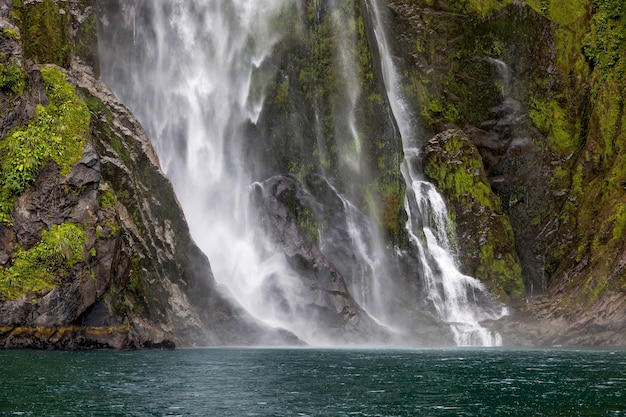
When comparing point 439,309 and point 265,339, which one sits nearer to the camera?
point 265,339

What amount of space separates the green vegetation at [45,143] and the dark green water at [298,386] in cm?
938

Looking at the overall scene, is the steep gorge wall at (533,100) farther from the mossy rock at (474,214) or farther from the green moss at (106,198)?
the green moss at (106,198)

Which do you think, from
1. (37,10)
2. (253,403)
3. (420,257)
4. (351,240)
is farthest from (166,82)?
(253,403)

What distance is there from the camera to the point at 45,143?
3788 cm

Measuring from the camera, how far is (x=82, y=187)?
37.7 metres

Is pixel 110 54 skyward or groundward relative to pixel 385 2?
groundward

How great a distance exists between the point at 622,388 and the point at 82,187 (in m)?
26.8

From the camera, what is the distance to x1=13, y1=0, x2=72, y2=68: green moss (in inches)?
1692

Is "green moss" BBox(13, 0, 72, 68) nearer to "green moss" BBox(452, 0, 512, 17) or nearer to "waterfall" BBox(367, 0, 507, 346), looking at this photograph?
"waterfall" BBox(367, 0, 507, 346)

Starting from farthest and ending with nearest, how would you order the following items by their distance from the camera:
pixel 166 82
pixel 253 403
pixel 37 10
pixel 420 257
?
pixel 420 257, pixel 166 82, pixel 37 10, pixel 253 403

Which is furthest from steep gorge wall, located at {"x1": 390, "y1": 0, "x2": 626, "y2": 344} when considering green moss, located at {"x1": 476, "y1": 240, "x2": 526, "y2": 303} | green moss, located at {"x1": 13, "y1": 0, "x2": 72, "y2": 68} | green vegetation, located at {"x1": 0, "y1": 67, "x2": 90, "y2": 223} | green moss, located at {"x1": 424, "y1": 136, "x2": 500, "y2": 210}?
green vegetation, located at {"x1": 0, "y1": 67, "x2": 90, "y2": 223}

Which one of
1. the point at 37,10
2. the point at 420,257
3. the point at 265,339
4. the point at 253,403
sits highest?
the point at 37,10

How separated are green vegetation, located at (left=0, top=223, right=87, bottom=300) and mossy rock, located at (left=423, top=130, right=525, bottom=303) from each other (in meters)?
35.3

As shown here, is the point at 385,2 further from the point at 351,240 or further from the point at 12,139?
the point at 12,139
